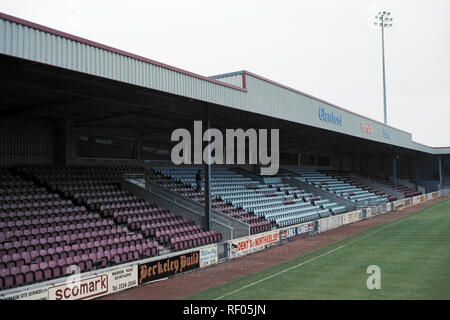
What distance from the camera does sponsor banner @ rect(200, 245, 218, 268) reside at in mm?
17606

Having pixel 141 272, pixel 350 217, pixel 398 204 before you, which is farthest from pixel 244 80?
pixel 398 204

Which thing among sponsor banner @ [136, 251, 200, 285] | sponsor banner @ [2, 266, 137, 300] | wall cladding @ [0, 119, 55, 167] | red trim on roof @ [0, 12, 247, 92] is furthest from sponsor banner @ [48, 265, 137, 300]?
wall cladding @ [0, 119, 55, 167]

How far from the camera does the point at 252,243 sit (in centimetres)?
2108

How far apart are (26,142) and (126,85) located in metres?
8.83

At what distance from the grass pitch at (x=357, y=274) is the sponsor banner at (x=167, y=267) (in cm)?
253

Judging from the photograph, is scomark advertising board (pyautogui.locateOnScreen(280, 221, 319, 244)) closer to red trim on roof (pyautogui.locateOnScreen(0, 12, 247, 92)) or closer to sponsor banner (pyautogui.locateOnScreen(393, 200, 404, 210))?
red trim on roof (pyautogui.locateOnScreen(0, 12, 247, 92))

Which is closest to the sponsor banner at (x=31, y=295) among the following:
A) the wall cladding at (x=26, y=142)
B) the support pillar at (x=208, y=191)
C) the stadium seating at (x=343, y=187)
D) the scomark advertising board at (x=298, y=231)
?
the support pillar at (x=208, y=191)

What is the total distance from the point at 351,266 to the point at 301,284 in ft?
11.8

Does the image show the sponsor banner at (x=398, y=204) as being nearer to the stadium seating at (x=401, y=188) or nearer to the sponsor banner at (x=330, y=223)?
the stadium seating at (x=401, y=188)

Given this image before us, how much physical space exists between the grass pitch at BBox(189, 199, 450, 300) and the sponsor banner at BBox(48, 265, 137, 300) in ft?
8.73

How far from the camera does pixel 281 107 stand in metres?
22.9

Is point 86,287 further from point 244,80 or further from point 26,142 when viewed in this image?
point 244,80

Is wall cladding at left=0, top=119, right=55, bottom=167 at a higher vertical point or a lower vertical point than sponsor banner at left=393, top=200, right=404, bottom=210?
higher

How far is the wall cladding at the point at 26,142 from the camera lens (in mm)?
19828
